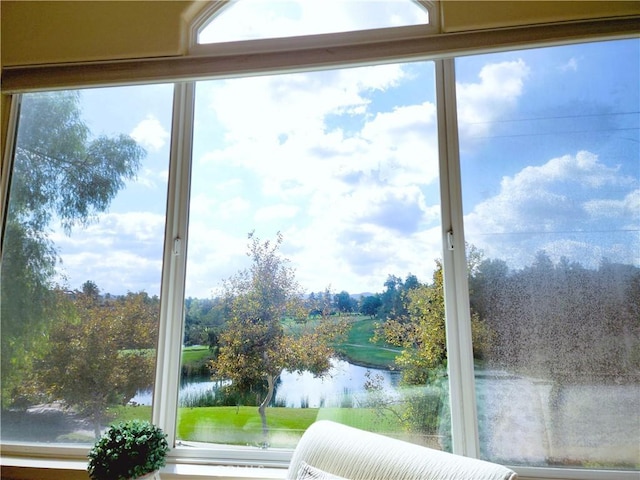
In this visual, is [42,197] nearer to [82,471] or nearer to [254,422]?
[82,471]

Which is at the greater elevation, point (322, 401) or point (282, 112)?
point (282, 112)

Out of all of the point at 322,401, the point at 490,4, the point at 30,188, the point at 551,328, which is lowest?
the point at 322,401

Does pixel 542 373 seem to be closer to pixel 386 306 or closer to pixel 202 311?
pixel 386 306

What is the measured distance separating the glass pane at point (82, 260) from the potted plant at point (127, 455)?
30cm

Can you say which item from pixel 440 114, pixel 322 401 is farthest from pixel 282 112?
pixel 322 401

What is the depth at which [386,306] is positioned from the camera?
148cm

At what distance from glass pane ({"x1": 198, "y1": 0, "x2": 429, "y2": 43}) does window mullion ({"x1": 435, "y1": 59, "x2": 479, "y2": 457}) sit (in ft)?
0.96

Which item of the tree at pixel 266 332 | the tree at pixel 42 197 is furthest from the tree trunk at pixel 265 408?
the tree at pixel 42 197

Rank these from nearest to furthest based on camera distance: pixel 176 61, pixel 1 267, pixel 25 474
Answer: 1. pixel 25 474
2. pixel 176 61
3. pixel 1 267

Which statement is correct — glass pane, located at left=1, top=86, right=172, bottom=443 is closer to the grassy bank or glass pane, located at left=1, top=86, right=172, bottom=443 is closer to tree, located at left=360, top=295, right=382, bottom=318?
the grassy bank

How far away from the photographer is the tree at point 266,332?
1508 millimetres

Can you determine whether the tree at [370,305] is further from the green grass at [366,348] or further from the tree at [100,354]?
the tree at [100,354]

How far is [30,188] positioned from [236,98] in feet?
3.49

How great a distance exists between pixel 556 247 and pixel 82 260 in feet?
6.50
